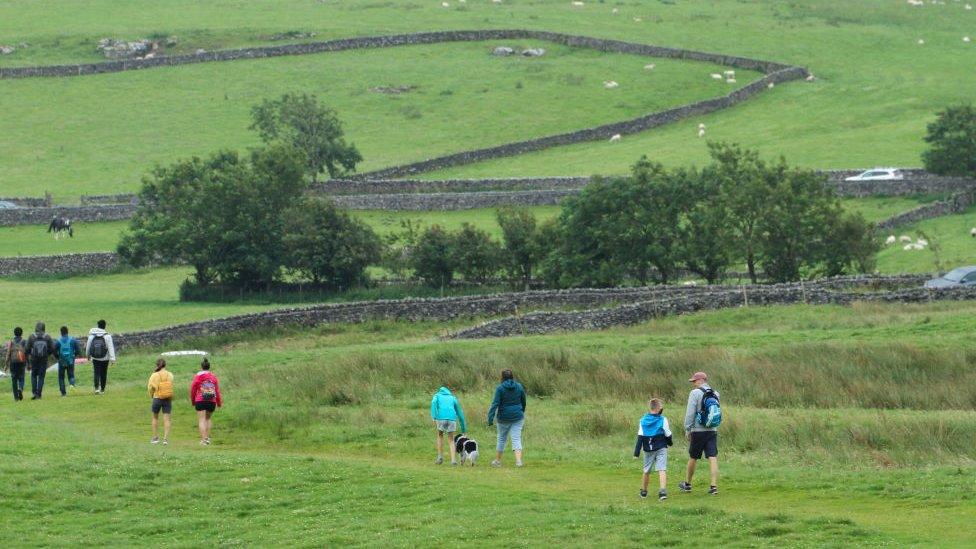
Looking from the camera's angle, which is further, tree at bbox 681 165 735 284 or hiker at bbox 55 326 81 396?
tree at bbox 681 165 735 284

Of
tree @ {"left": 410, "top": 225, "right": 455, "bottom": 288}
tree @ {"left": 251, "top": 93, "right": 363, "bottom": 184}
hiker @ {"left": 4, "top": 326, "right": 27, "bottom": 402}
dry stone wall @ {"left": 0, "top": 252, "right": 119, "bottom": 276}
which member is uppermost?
tree @ {"left": 251, "top": 93, "right": 363, "bottom": 184}

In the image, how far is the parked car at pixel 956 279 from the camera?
6291cm

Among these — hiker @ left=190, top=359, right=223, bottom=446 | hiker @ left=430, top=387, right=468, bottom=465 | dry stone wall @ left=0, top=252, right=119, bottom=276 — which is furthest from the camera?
dry stone wall @ left=0, top=252, right=119, bottom=276

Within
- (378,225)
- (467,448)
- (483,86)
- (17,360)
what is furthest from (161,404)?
(483,86)

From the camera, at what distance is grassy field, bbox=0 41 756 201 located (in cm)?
11994

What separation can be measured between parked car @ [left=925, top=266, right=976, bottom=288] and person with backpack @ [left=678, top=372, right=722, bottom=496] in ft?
111

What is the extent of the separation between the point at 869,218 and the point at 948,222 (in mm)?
3737

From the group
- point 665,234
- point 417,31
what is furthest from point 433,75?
point 665,234

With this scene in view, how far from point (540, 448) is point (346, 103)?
10056 cm

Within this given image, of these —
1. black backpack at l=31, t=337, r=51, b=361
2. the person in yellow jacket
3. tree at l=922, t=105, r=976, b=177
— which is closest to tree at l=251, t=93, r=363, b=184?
tree at l=922, t=105, r=976, b=177

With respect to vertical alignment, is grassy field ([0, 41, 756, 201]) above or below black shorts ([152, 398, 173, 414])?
above

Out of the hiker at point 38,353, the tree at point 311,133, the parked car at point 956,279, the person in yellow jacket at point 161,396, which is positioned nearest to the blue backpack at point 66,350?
the hiker at point 38,353

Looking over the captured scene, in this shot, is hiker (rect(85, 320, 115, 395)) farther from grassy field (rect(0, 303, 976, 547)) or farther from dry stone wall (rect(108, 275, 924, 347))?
dry stone wall (rect(108, 275, 924, 347))

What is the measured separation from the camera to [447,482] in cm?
3216
